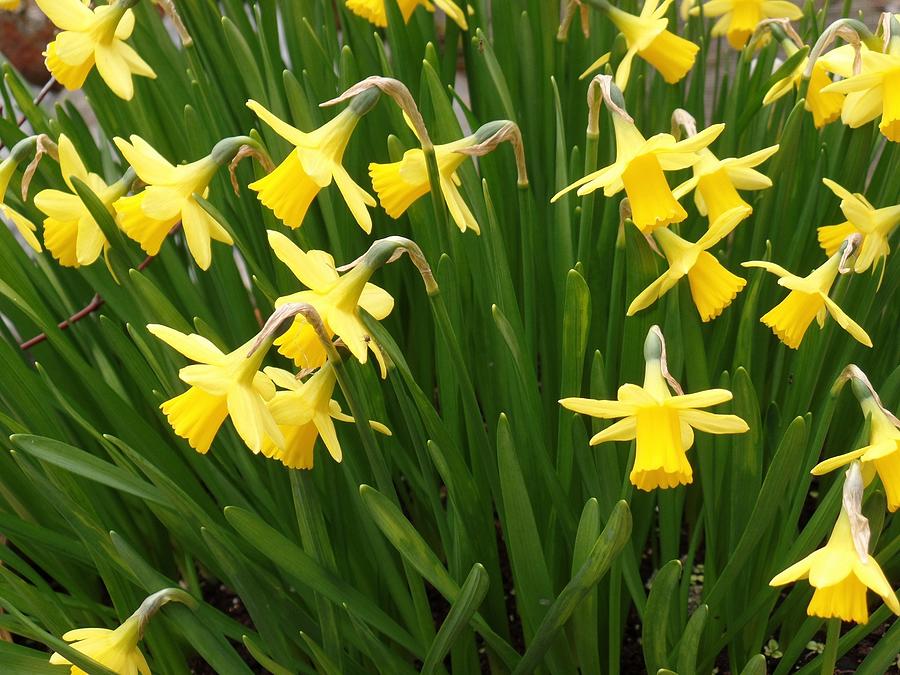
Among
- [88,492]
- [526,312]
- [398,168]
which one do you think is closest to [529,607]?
[526,312]

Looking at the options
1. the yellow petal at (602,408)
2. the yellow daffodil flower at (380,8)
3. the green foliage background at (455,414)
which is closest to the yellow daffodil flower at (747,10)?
the green foliage background at (455,414)

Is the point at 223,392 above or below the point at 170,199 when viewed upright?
below

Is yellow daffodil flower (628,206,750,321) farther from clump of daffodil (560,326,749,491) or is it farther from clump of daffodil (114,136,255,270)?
clump of daffodil (114,136,255,270)

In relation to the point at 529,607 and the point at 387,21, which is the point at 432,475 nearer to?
the point at 529,607

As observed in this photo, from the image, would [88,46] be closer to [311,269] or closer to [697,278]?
[311,269]

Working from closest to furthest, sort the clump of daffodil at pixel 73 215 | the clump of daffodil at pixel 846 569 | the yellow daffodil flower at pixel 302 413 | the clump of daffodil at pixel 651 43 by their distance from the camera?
the clump of daffodil at pixel 846 569 → the yellow daffodil flower at pixel 302 413 → the clump of daffodil at pixel 73 215 → the clump of daffodil at pixel 651 43

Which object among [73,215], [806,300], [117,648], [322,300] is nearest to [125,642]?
[117,648]

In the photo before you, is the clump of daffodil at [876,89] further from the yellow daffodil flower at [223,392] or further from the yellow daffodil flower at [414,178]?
the yellow daffodil flower at [223,392]
